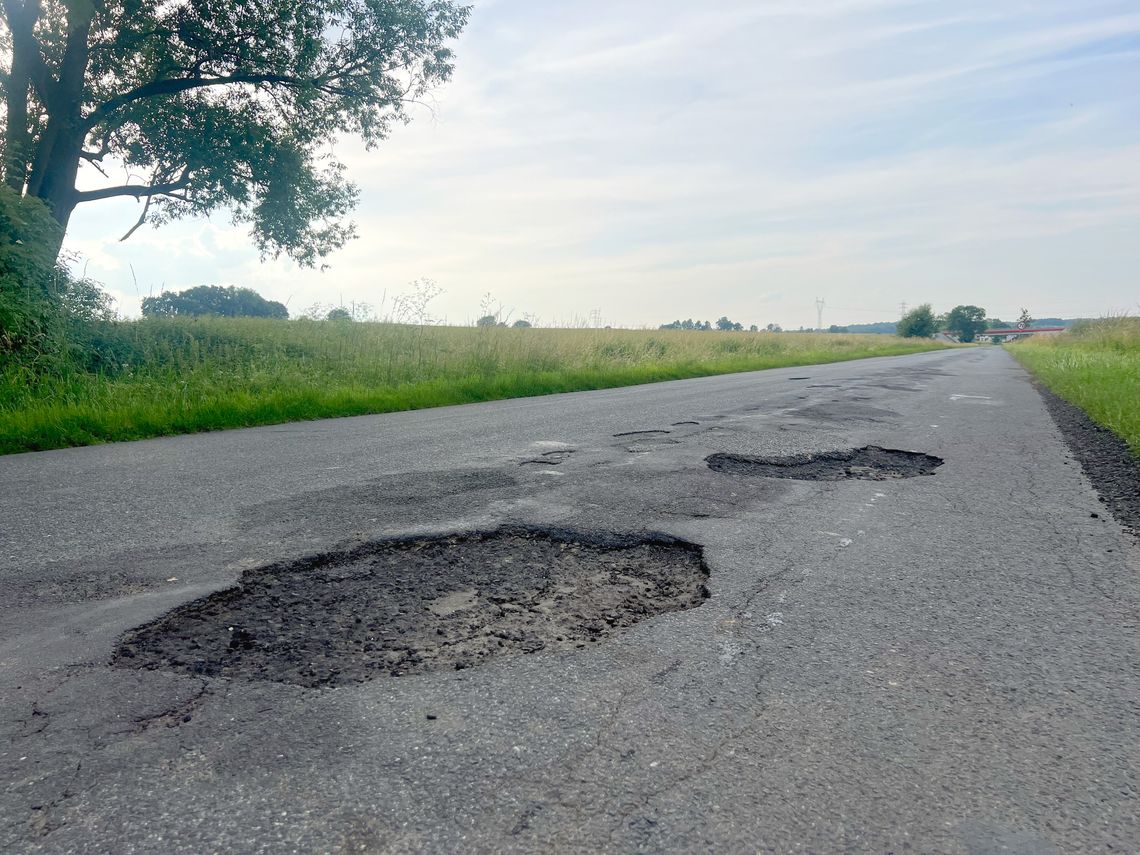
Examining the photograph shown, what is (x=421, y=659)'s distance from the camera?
2.24m

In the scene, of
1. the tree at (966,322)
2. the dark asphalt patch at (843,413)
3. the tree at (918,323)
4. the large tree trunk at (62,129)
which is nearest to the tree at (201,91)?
the large tree trunk at (62,129)

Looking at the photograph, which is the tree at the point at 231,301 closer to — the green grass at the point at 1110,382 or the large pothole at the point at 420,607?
the green grass at the point at 1110,382

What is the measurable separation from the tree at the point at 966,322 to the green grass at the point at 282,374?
143 m

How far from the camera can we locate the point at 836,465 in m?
5.40

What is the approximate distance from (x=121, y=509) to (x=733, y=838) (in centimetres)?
381

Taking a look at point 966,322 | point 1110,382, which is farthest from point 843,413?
point 966,322

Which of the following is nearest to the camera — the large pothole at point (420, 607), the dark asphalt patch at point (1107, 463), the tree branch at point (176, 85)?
the large pothole at point (420, 607)

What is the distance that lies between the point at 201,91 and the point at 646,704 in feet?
60.7

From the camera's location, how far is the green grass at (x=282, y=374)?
7262mm

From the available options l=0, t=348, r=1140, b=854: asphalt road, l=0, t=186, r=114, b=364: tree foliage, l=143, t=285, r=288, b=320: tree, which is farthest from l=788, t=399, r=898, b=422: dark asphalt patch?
l=143, t=285, r=288, b=320: tree

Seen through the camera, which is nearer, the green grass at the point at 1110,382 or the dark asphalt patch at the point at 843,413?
the green grass at the point at 1110,382

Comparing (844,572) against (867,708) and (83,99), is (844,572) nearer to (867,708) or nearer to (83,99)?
(867,708)

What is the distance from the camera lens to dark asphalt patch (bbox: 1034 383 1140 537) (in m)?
4.16

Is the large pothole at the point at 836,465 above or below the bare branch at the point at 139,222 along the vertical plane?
below
